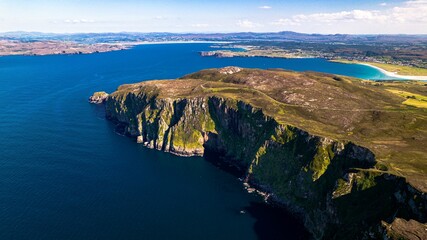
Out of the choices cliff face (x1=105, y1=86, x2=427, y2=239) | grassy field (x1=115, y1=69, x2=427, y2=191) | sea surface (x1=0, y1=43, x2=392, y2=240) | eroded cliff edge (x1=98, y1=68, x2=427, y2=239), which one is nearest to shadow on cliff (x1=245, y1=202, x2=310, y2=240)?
sea surface (x1=0, y1=43, x2=392, y2=240)

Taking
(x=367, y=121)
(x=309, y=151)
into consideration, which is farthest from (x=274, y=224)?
(x=367, y=121)

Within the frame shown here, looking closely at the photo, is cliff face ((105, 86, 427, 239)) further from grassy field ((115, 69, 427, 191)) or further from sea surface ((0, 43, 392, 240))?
sea surface ((0, 43, 392, 240))

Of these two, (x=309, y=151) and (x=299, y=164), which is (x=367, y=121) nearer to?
(x=309, y=151)

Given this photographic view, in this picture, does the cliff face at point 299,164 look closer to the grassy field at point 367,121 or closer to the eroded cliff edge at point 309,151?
the eroded cliff edge at point 309,151

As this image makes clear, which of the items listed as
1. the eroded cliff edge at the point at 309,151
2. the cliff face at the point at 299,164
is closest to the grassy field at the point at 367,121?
the eroded cliff edge at the point at 309,151

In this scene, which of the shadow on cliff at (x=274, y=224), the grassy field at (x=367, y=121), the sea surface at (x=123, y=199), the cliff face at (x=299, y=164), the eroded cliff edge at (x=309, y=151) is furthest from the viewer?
the sea surface at (x=123, y=199)

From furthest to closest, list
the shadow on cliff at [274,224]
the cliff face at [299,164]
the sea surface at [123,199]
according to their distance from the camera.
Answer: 1. the sea surface at [123,199]
2. the shadow on cliff at [274,224]
3. the cliff face at [299,164]
